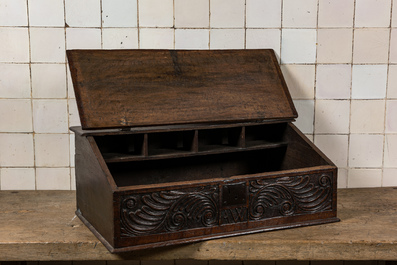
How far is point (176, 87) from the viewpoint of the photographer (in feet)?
7.19

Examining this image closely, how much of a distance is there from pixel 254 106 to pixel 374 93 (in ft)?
2.84

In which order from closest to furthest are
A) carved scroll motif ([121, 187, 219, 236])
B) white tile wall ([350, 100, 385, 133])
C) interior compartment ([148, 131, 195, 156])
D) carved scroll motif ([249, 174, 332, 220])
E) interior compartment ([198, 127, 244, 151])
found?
carved scroll motif ([121, 187, 219, 236]), carved scroll motif ([249, 174, 332, 220]), interior compartment ([148, 131, 195, 156]), interior compartment ([198, 127, 244, 151]), white tile wall ([350, 100, 385, 133])

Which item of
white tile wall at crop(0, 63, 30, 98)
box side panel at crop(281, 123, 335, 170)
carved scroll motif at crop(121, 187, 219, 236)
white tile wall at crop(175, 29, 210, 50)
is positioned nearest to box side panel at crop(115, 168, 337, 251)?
carved scroll motif at crop(121, 187, 219, 236)

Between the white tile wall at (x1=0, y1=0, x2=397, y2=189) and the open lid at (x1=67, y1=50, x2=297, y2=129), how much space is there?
0.83ft

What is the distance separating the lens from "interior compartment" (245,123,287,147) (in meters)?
2.39

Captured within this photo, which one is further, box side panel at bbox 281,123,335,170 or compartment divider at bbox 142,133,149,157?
box side panel at bbox 281,123,335,170

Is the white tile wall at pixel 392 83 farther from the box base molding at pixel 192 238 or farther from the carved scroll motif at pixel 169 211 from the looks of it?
the carved scroll motif at pixel 169 211

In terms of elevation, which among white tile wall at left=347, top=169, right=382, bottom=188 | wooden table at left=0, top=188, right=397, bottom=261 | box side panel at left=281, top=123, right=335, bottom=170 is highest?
box side panel at left=281, top=123, right=335, bottom=170

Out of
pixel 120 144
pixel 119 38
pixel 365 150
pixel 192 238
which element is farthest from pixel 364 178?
pixel 119 38

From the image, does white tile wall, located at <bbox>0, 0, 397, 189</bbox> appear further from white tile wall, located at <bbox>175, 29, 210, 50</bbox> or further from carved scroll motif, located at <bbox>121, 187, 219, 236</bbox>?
carved scroll motif, located at <bbox>121, 187, 219, 236</bbox>

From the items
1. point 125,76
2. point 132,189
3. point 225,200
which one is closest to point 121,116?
point 125,76

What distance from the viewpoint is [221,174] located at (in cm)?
244

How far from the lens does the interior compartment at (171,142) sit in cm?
216

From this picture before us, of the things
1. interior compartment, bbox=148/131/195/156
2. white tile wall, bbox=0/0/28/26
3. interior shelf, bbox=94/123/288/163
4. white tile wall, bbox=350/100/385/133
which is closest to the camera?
interior shelf, bbox=94/123/288/163
